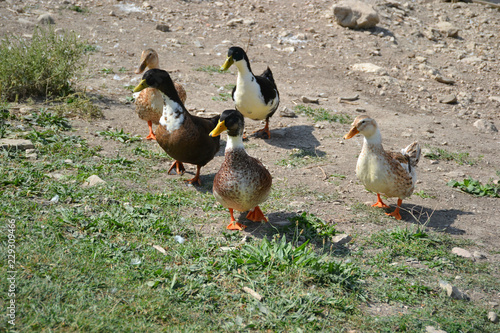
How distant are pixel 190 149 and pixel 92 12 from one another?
712 cm

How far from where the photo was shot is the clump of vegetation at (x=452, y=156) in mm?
6977

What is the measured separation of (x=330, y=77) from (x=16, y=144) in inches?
264

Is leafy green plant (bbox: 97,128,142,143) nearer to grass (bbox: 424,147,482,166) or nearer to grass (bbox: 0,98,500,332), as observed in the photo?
grass (bbox: 0,98,500,332)

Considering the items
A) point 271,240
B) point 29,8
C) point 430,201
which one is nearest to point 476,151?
point 430,201

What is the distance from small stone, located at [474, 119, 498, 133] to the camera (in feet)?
27.5

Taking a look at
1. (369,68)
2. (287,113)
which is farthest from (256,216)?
(369,68)

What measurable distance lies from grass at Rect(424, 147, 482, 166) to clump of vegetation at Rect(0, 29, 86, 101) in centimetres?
579

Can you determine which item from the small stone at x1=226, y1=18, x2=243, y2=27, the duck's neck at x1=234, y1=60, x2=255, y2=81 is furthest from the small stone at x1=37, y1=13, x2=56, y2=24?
the duck's neck at x1=234, y1=60, x2=255, y2=81

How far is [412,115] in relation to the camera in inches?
347

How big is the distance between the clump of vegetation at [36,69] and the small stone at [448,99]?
698 centimetres

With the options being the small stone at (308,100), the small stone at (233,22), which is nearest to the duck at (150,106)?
the small stone at (308,100)

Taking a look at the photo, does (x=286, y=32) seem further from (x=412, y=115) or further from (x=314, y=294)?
(x=314, y=294)

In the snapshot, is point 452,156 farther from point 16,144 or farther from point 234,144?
point 16,144

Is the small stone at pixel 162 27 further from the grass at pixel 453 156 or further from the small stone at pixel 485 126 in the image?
the small stone at pixel 485 126
